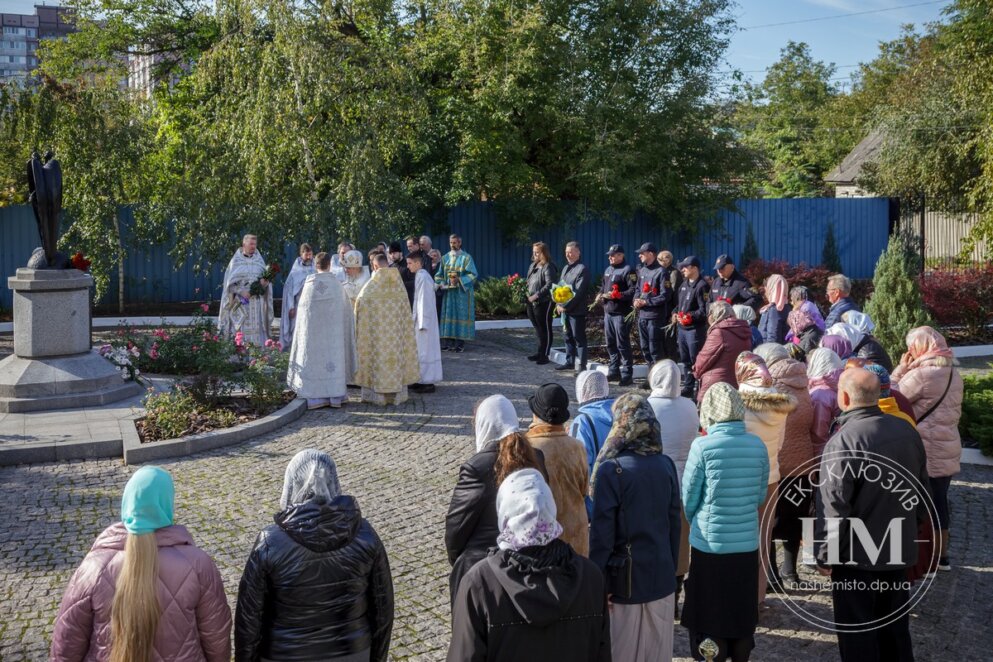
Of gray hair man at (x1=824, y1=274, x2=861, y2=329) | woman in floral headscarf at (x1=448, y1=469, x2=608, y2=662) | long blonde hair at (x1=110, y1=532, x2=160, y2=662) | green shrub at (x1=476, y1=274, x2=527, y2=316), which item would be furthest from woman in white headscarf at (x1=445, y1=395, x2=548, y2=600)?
green shrub at (x1=476, y1=274, x2=527, y2=316)

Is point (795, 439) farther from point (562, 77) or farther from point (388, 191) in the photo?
point (562, 77)

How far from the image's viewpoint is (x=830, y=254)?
86.8ft

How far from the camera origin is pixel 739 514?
495 cm

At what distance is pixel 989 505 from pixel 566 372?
6.83 m

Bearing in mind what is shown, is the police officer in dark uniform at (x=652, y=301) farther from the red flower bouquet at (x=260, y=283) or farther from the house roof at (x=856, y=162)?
the house roof at (x=856, y=162)

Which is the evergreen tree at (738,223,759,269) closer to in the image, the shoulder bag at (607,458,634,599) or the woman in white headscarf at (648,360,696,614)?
the woman in white headscarf at (648,360,696,614)

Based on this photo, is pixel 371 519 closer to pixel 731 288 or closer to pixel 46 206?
pixel 731 288

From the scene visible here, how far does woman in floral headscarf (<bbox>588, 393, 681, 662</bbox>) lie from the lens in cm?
452

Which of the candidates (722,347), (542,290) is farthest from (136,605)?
(542,290)

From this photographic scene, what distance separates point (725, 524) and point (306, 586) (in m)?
2.29

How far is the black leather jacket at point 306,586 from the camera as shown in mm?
3643

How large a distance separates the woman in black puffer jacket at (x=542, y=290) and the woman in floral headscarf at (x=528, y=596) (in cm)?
1073

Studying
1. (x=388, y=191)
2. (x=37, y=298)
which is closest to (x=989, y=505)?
(x=37, y=298)

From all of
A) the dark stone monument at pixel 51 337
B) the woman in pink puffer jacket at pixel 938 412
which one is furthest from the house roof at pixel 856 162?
the woman in pink puffer jacket at pixel 938 412
